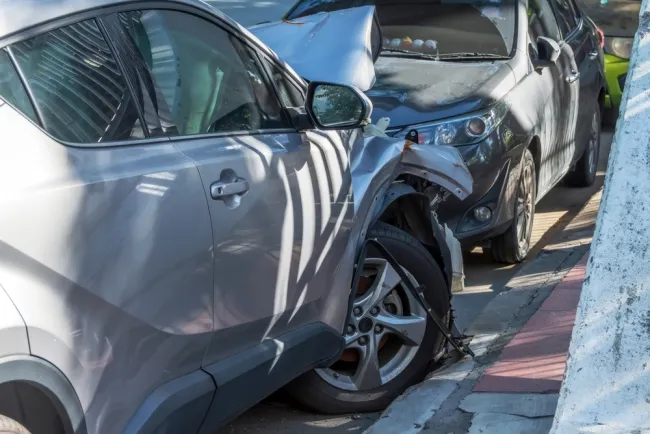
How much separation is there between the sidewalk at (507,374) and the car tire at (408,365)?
0.28 feet

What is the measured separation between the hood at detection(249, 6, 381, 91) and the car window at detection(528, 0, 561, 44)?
2372mm

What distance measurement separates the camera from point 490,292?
6.53 m

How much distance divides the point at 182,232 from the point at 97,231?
1.27 ft

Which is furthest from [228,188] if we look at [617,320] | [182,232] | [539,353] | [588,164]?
[588,164]

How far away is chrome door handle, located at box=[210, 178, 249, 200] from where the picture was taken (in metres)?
3.36

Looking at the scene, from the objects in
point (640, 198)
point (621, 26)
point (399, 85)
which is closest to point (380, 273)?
point (640, 198)

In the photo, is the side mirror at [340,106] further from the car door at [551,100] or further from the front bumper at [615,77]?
the front bumper at [615,77]

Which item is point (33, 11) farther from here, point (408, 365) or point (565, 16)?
point (565, 16)

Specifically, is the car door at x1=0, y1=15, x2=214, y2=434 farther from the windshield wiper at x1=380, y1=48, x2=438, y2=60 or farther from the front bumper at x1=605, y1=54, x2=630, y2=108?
the front bumper at x1=605, y1=54, x2=630, y2=108

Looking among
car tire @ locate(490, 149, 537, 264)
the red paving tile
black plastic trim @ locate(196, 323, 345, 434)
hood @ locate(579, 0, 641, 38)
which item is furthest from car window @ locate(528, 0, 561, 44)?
black plastic trim @ locate(196, 323, 345, 434)

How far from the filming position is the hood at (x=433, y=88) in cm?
640

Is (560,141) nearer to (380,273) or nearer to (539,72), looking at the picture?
(539,72)

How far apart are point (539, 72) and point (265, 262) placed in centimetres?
421

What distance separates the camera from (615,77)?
37.1 feet
